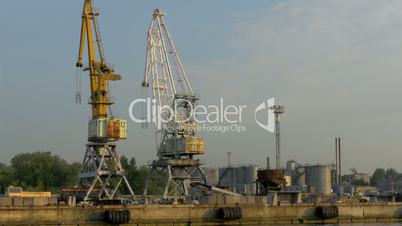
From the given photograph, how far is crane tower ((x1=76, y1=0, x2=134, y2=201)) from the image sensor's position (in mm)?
92375

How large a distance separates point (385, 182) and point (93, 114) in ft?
387

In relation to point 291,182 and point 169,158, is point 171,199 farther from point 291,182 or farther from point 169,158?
point 291,182

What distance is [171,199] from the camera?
321 ft

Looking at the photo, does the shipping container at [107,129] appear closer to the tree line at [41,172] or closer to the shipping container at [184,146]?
the shipping container at [184,146]

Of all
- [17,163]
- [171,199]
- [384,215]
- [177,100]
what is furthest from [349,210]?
[17,163]

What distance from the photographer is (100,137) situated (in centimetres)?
9225

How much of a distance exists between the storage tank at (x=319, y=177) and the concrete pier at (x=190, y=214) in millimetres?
43440

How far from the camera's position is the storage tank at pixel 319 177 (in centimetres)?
13950

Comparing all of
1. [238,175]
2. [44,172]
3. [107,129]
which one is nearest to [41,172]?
[44,172]

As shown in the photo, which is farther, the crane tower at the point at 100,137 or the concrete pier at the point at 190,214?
the crane tower at the point at 100,137

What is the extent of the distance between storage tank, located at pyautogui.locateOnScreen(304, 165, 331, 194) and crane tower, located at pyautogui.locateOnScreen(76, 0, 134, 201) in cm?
5684

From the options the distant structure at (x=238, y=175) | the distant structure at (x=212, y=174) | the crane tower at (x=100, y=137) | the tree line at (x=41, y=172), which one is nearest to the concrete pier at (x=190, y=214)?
the crane tower at (x=100, y=137)

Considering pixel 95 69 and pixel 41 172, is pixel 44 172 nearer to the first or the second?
pixel 41 172

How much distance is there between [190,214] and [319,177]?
221 feet
